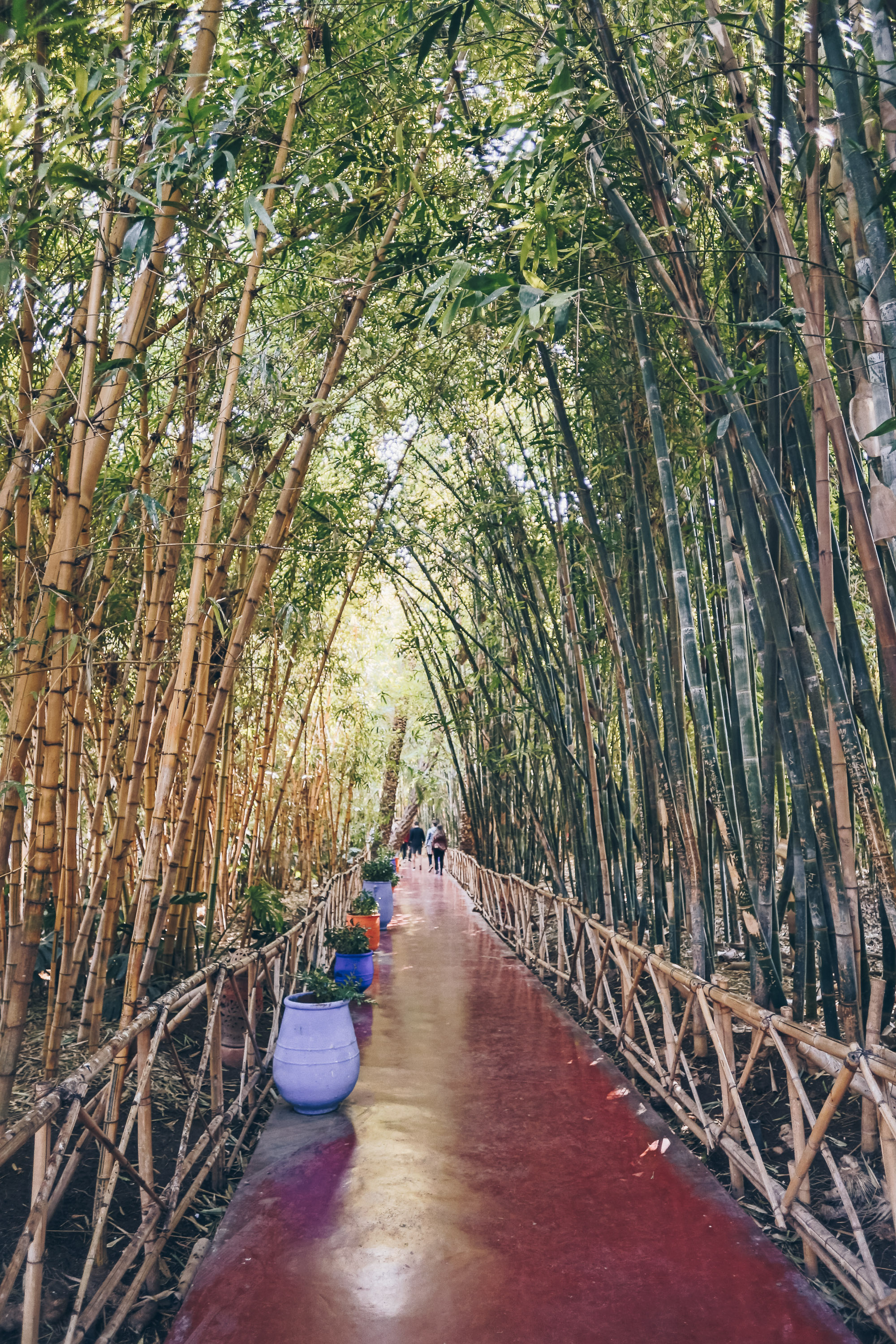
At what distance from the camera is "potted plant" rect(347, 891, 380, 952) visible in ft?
18.3

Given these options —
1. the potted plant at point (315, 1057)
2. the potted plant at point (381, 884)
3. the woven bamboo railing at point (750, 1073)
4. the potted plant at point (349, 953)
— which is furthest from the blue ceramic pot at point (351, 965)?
the potted plant at point (381, 884)

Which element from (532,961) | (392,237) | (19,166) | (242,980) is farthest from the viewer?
(532,961)

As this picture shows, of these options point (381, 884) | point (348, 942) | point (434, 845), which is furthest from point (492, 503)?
point (434, 845)

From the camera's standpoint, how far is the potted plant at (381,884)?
6570 mm

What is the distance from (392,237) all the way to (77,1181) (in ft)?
8.74

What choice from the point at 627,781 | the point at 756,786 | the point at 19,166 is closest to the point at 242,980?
the point at 627,781

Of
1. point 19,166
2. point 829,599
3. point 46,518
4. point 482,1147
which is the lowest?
point 482,1147

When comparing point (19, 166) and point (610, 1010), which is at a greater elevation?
point (19, 166)

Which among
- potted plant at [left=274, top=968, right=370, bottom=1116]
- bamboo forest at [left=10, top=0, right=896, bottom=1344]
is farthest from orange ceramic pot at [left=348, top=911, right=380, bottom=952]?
potted plant at [left=274, top=968, right=370, bottom=1116]

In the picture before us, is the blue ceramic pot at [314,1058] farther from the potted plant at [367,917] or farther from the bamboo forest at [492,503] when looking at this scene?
the potted plant at [367,917]

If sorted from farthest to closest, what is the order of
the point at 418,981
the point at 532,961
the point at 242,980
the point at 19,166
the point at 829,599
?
1. the point at 532,961
2. the point at 418,981
3. the point at 242,980
4. the point at 19,166
5. the point at 829,599

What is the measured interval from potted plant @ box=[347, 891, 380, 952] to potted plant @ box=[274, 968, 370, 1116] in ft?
9.59

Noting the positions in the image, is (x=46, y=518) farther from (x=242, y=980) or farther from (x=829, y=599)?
(x=829, y=599)

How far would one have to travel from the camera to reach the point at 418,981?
4648mm
